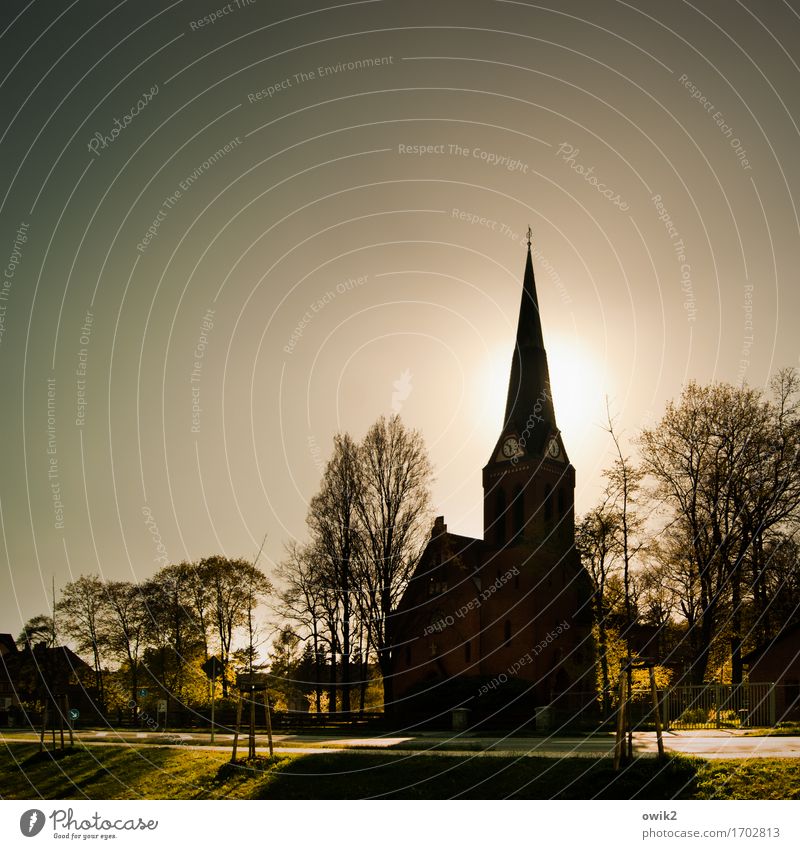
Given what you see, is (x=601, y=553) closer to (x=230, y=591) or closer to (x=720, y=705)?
(x=720, y=705)

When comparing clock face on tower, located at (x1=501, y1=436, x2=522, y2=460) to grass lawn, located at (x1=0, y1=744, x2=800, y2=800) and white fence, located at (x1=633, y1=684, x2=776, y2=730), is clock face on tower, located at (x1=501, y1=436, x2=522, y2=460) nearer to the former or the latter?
white fence, located at (x1=633, y1=684, x2=776, y2=730)

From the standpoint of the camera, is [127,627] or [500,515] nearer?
[127,627]

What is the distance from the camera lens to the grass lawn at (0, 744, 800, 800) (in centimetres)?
1551

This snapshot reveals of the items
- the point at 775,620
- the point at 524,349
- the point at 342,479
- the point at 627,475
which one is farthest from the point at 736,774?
the point at 524,349

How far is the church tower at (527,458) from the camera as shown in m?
51.9

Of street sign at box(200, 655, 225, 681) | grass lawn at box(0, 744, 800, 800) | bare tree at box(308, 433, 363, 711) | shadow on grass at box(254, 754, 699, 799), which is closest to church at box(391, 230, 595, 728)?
bare tree at box(308, 433, 363, 711)

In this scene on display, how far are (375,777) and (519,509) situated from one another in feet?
119

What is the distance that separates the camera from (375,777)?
1917 centimetres

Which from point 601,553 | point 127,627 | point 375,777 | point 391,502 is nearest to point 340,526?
point 391,502

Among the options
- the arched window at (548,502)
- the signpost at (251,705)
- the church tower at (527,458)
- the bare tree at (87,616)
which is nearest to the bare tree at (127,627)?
the bare tree at (87,616)

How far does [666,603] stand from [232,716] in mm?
17989

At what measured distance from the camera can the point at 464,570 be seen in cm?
4997

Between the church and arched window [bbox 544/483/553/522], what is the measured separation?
65mm
